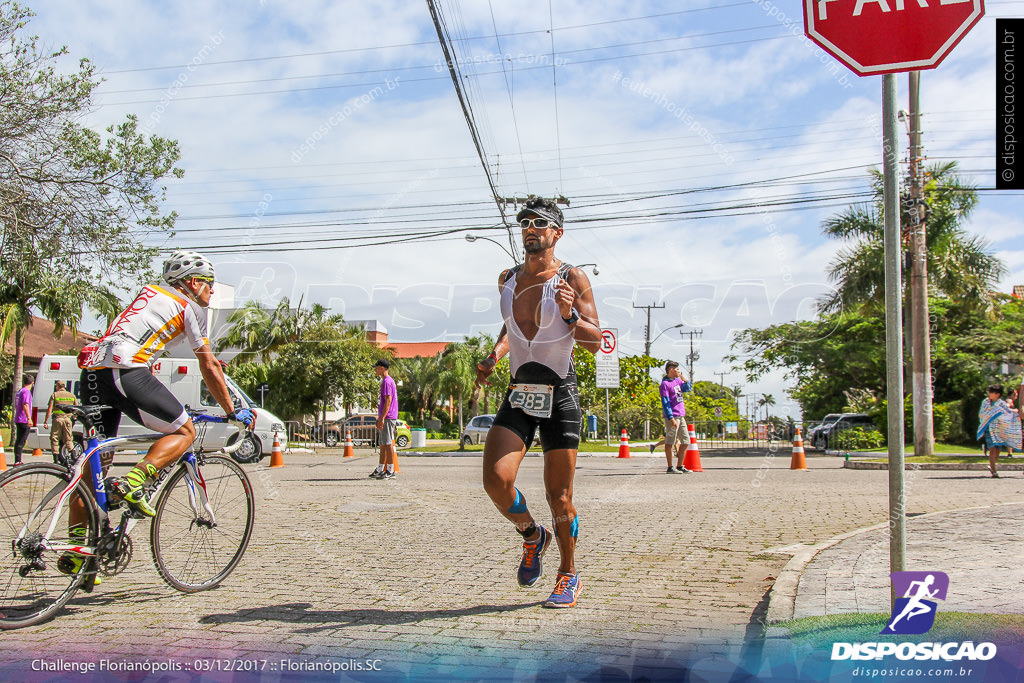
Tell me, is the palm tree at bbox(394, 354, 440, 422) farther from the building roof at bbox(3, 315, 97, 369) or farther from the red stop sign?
the red stop sign

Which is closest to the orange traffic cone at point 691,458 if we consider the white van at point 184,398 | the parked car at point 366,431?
the white van at point 184,398

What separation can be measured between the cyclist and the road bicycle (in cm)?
9

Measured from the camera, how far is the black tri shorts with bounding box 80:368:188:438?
4.42 m

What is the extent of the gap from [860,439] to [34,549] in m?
26.6

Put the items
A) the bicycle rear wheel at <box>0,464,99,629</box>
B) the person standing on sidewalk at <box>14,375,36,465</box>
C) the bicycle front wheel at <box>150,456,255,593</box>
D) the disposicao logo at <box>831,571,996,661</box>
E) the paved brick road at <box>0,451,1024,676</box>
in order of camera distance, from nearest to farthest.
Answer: the disposicao logo at <box>831,571,996,661</box> → the paved brick road at <box>0,451,1024,676</box> → the bicycle rear wheel at <box>0,464,99,629</box> → the bicycle front wheel at <box>150,456,255,593</box> → the person standing on sidewalk at <box>14,375,36,465</box>

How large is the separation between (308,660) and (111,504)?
1660 mm

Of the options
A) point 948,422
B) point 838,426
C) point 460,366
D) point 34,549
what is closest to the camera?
point 34,549

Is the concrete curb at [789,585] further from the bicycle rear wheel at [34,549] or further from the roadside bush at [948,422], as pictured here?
the roadside bush at [948,422]

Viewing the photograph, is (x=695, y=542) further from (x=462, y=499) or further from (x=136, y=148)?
(x=136, y=148)

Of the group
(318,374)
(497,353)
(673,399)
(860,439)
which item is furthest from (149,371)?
(318,374)

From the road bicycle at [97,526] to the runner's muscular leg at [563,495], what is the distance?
1.74 meters

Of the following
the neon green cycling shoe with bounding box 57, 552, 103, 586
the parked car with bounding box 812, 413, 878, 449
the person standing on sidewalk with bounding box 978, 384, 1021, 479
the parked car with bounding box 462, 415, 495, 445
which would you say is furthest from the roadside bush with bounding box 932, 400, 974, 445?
the neon green cycling shoe with bounding box 57, 552, 103, 586

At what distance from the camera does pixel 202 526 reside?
4.79 meters

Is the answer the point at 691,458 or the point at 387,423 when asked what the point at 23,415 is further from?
the point at 691,458
